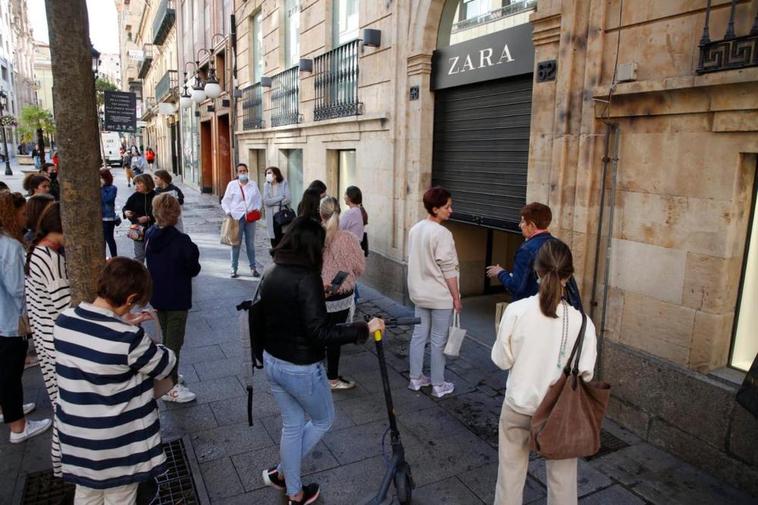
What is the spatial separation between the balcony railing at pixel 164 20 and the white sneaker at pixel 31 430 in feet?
93.1

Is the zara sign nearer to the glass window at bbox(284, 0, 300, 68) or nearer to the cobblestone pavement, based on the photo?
the cobblestone pavement

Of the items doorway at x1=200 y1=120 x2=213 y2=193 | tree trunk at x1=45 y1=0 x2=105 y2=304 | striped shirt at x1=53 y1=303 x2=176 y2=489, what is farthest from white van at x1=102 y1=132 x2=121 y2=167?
striped shirt at x1=53 y1=303 x2=176 y2=489

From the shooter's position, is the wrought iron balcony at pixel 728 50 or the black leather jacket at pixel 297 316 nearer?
the black leather jacket at pixel 297 316

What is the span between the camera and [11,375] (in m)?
3.83

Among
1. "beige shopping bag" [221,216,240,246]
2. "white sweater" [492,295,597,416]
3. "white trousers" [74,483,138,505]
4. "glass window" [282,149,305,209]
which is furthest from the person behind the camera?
"glass window" [282,149,305,209]

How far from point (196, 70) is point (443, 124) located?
18898 millimetres

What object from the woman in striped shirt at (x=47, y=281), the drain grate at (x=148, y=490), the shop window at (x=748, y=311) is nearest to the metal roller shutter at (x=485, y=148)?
the shop window at (x=748, y=311)

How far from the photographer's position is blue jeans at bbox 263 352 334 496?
290 cm

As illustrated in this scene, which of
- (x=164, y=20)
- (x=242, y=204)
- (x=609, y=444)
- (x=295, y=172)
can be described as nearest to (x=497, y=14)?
(x=609, y=444)

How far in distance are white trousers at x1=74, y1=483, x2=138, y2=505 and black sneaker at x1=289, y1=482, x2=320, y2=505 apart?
98 cm

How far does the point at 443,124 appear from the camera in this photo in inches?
282

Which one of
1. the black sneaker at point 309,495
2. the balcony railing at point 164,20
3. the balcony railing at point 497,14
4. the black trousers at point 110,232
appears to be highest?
the balcony railing at point 164,20

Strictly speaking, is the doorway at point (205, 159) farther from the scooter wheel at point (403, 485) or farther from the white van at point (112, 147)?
the scooter wheel at point (403, 485)

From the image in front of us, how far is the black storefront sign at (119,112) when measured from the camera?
14.8m
